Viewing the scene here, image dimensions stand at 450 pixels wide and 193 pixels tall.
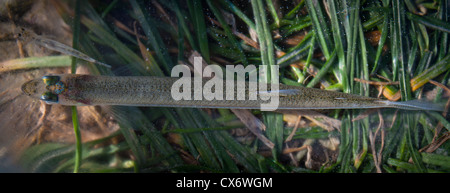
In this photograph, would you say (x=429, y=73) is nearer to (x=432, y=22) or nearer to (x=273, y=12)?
(x=432, y=22)

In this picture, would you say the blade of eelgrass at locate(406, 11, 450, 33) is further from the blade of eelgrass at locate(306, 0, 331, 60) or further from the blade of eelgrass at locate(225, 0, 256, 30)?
the blade of eelgrass at locate(225, 0, 256, 30)

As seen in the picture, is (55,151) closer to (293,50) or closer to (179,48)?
(179,48)

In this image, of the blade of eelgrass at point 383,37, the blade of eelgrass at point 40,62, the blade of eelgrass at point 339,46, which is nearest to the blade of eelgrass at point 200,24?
the blade of eelgrass at point 339,46

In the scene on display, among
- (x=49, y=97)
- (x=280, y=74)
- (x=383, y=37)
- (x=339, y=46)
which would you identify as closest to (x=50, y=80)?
(x=49, y=97)

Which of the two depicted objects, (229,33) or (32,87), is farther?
(229,33)

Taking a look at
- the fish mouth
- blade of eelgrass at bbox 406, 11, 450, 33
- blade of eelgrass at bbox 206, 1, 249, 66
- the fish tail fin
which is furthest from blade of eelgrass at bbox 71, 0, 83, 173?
blade of eelgrass at bbox 406, 11, 450, 33

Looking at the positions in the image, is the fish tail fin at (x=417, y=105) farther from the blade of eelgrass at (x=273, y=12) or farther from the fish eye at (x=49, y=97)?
the fish eye at (x=49, y=97)

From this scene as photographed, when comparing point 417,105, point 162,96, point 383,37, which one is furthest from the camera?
point 383,37
